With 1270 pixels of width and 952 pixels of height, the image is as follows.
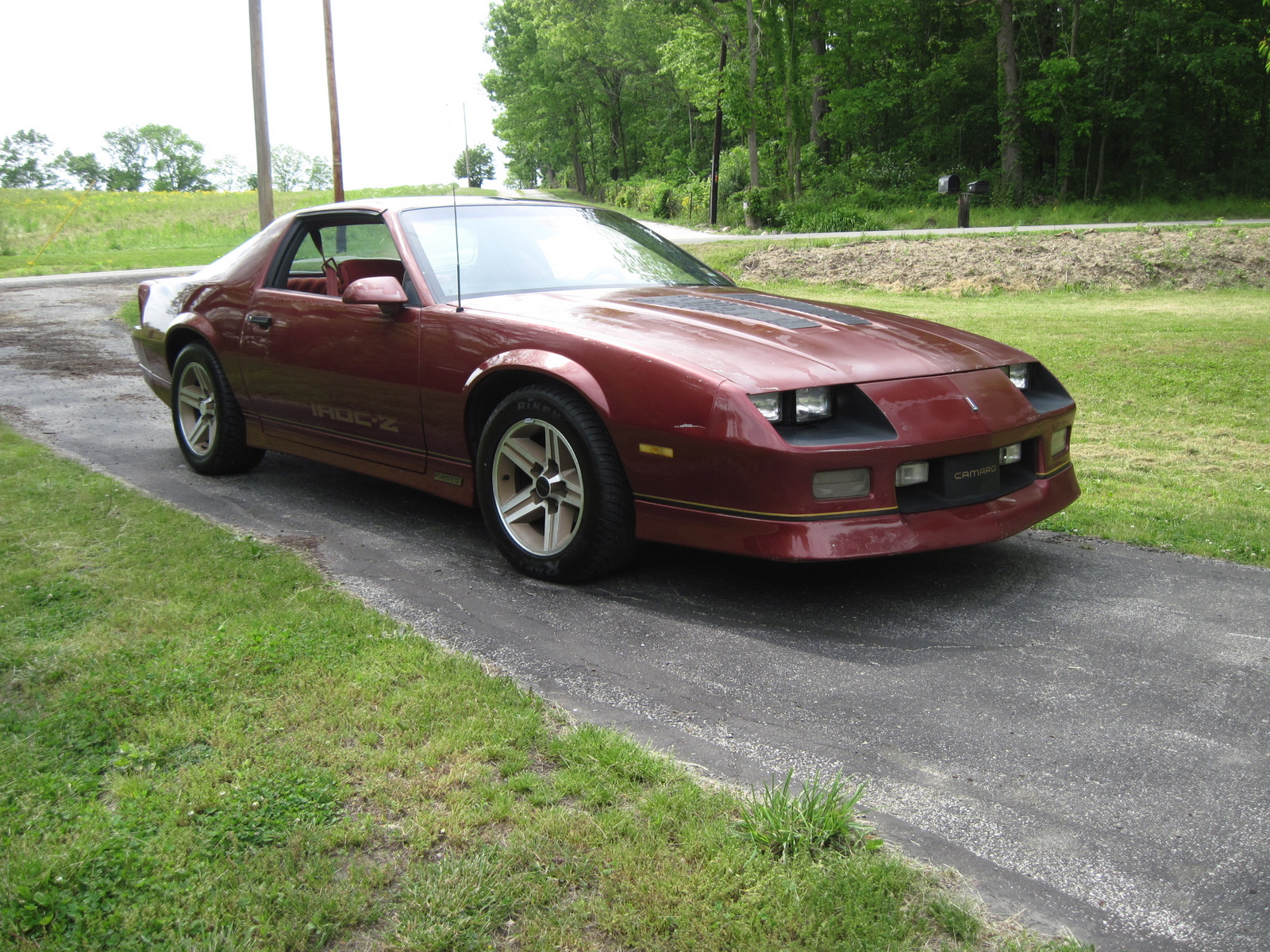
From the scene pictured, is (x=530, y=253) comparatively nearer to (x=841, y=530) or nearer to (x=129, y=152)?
(x=841, y=530)

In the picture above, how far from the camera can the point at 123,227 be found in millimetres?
37188

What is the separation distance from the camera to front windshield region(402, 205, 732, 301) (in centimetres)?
450

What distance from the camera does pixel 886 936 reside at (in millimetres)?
1854

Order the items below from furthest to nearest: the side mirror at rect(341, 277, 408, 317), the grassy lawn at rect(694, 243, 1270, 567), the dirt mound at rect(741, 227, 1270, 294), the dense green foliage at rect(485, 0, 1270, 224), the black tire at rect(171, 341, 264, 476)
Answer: the dense green foliage at rect(485, 0, 1270, 224), the dirt mound at rect(741, 227, 1270, 294), the black tire at rect(171, 341, 264, 476), the grassy lawn at rect(694, 243, 1270, 567), the side mirror at rect(341, 277, 408, 317)

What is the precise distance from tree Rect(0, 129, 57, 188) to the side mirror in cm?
10132

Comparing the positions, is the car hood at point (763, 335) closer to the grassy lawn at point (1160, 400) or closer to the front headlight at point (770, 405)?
the front headlight at point (770, 405)

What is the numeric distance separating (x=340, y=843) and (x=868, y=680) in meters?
1.56

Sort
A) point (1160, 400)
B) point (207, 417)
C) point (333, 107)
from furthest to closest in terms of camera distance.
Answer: point (333, 107), point (1160, 400), point (207, 417)

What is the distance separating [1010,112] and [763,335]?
30.6m

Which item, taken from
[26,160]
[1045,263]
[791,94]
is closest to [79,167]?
[26,160]

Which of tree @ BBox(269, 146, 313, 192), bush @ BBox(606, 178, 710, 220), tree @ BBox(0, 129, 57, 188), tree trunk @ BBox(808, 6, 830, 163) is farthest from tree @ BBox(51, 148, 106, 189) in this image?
tree trunk @ BBox(808, 6, 830, 163)

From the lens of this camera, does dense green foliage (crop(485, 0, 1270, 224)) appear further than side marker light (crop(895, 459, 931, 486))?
Yes

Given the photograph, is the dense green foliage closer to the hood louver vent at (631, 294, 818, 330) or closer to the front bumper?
the hood louver vent at (631, 294, 818, 330)

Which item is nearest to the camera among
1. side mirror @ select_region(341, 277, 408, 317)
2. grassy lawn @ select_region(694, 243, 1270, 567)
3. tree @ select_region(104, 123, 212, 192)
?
side mirror @ select_region(341, 277, 408, 317)
